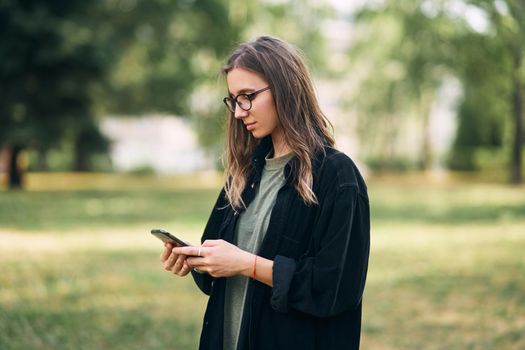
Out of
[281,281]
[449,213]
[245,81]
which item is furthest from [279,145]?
[449,213]

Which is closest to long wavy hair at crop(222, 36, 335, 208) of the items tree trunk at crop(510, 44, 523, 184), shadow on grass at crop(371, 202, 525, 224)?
shadow on grass at crop(371, 202, 525, 224)

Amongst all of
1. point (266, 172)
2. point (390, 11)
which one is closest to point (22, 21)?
point (390, 11)

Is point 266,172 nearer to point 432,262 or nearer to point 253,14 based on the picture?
point 432,262

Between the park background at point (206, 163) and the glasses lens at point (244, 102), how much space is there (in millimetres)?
340

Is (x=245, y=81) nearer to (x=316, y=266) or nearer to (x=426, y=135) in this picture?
(x=316, y=266)

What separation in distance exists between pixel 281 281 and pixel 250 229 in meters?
0.29

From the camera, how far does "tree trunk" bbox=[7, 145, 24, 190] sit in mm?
23984

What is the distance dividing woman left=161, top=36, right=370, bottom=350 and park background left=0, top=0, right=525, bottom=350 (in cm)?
39

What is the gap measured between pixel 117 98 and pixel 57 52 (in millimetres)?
8944

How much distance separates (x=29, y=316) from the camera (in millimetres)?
6586

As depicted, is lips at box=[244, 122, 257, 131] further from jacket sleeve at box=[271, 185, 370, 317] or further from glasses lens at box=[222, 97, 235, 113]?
jacket sleeve at box=[271, 185, 370, 317]

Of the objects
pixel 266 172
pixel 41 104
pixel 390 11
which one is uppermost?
pixel 390 11

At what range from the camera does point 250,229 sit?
2357 mm

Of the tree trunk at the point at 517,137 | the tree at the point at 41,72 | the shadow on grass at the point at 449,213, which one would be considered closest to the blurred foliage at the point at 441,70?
the tree trunk at the point at 517,137
